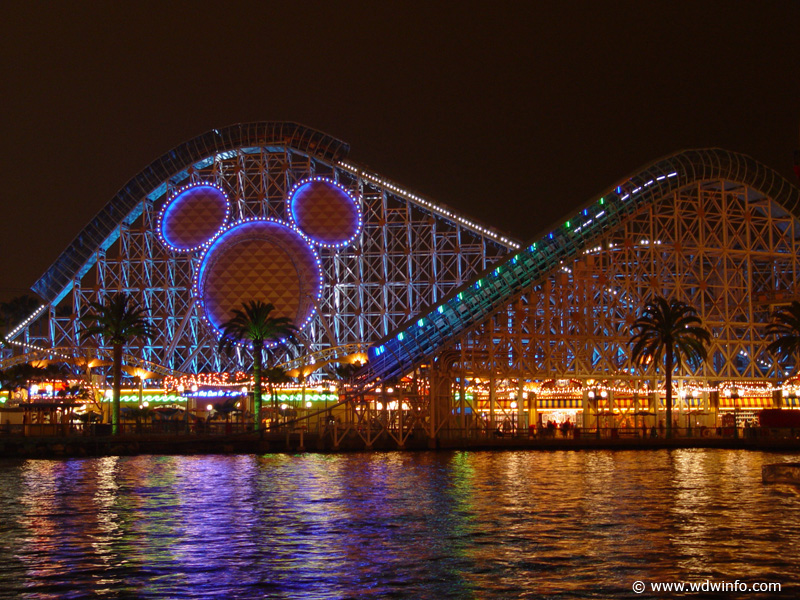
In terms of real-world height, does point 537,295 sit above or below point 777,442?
above

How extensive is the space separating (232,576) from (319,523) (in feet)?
23.4

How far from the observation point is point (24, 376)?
3300 inches

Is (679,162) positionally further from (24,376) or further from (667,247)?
(24,376)

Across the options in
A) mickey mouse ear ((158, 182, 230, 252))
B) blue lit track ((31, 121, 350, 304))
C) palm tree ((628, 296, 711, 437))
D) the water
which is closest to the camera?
the water

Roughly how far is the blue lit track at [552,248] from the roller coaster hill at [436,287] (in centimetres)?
11

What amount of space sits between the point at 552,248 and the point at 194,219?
36659 mm

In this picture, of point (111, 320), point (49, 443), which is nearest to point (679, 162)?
point (111, 320)

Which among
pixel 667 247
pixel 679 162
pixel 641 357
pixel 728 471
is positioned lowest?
pixel 728 471

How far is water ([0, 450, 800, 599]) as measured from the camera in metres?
20.1

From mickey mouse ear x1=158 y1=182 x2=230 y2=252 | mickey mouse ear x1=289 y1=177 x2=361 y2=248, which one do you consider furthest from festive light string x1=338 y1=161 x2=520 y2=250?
mickey mouse ear x1=158 y1=182 x2=230 y2=252

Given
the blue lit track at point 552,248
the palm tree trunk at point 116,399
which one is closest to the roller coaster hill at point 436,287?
the blue lit track at point 552,248

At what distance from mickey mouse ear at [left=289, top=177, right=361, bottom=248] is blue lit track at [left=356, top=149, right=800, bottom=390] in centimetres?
2620

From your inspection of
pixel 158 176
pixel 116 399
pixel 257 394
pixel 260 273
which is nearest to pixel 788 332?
pixel 257 394

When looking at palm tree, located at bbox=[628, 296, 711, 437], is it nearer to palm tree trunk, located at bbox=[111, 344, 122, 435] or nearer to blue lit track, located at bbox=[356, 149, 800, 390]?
blue lit track, located at bbox=[356, 149, 800, 390]
